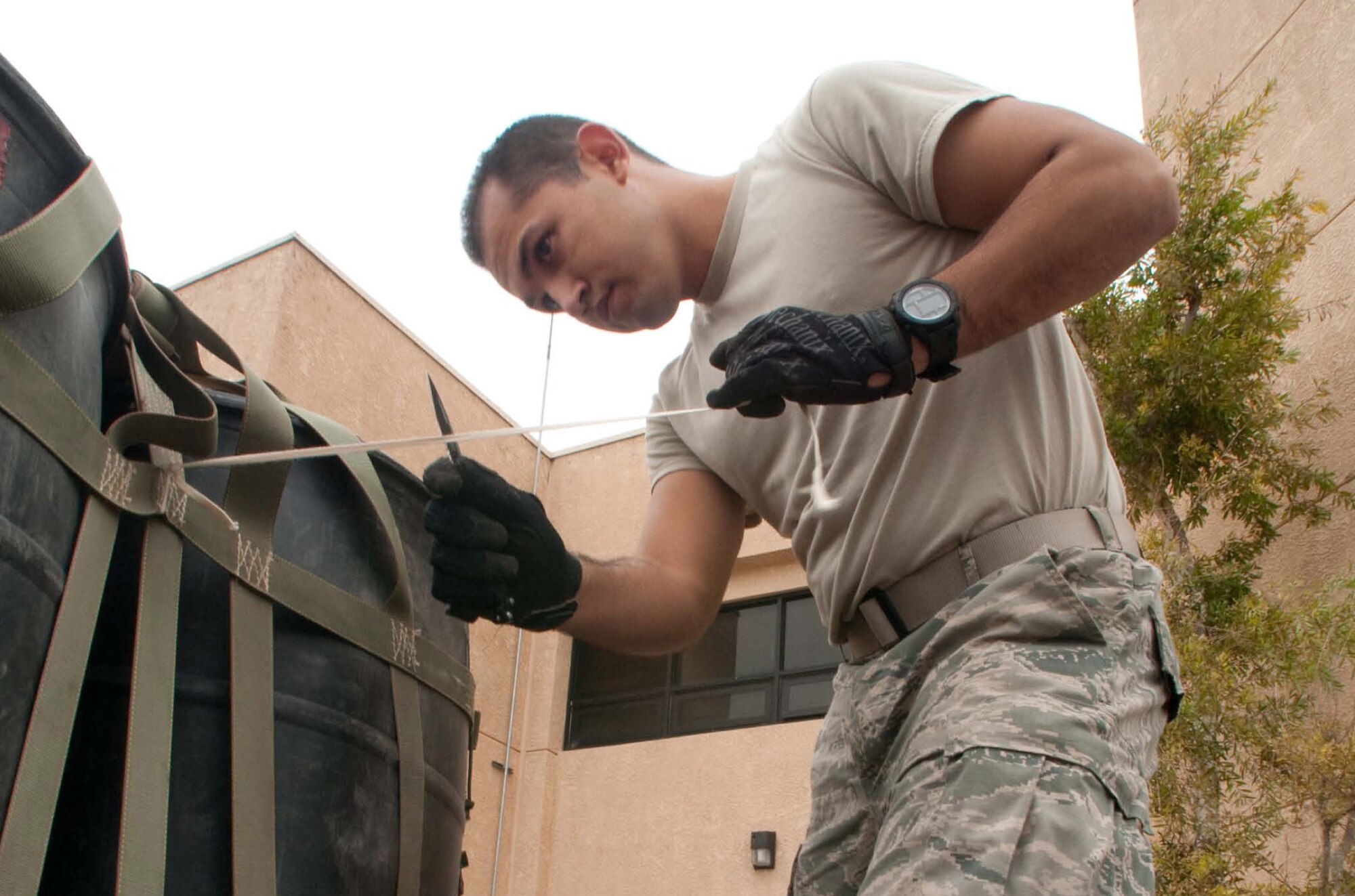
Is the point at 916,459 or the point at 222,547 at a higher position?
the point at 916,459

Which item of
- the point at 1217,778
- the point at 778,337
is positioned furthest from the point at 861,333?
the point at 1217,778

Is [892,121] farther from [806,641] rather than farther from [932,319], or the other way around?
[806,641]

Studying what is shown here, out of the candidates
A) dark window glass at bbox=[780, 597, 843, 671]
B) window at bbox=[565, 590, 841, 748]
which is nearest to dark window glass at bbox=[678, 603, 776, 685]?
window at bbox=[565, 590, 841, 748]

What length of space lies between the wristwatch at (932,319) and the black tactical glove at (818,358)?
0.01 m

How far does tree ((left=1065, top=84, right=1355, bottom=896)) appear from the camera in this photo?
3.86 meters

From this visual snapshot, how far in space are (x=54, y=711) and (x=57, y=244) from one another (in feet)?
1.53

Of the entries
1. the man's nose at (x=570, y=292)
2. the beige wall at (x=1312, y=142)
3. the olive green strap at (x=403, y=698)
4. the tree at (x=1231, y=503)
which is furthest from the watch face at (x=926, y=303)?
the beige wall at (x=1312, y=142)

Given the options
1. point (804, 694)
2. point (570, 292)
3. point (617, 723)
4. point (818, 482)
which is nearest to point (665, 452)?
point (570, 292)

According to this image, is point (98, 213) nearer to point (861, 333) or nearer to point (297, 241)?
point (861, 333)

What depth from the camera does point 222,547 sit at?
5.17 feet

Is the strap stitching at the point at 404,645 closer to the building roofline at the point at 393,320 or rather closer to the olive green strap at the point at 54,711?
the olive green strap at the point at 54,711

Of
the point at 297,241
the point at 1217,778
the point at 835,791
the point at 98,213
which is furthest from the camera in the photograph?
the point at 297,241

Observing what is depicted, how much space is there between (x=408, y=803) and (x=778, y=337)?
805 mm

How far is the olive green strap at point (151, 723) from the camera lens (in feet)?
4.48
